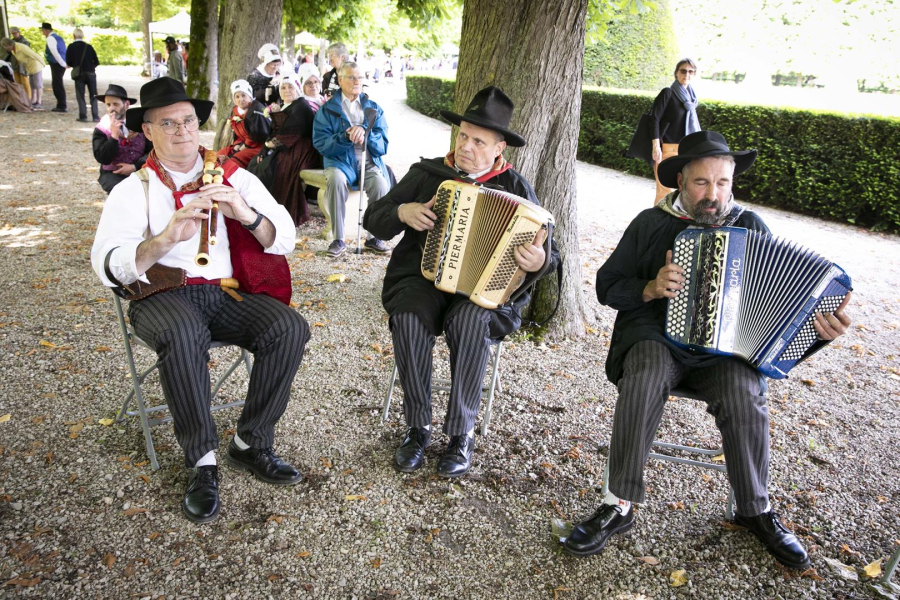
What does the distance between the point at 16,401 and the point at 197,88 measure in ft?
37.6

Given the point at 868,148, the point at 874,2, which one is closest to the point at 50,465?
the point at 868,148

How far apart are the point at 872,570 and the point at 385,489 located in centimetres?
213

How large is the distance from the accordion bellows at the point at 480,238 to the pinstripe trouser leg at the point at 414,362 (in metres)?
0.26

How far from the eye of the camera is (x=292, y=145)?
22.6ft

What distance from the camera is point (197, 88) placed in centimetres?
1351

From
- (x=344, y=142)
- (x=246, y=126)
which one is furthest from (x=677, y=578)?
(x=246, y=126)

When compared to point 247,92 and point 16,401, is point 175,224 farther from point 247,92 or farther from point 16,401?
point 247,92

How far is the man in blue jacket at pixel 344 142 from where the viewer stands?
651 cm

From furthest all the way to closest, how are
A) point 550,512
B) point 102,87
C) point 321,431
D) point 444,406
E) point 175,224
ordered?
point 102,87 < point 444,406 < point 321,431 < point 550,512 < point 175,224

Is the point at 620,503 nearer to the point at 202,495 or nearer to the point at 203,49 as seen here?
the point at 202,495

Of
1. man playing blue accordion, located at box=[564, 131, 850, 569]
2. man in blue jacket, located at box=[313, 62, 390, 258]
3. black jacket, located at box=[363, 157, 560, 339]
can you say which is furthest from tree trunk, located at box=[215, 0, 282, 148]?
man playing blue accordion, located at box=[564, 131, 850, 569]

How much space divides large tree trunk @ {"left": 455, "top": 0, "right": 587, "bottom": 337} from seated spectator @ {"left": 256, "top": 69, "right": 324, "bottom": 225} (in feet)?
9.33

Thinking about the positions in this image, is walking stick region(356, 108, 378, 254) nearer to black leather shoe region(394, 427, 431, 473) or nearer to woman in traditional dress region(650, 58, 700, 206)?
woman in traditional dress region(650, 58, 700, 206)

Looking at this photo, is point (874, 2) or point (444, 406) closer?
point (444, 406)
